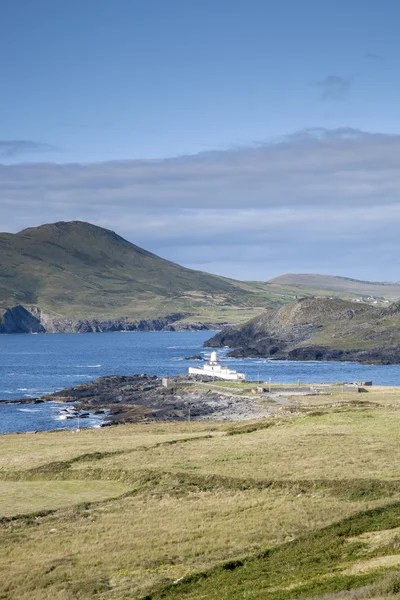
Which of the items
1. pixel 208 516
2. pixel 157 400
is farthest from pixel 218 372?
pixel 208 516

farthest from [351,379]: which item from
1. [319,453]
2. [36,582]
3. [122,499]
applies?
[36,582]

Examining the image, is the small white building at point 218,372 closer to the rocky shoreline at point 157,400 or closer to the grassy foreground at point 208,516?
the rocky shoreline at point 157,400

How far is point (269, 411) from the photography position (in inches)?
3765

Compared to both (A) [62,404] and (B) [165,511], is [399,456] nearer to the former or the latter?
(B) [165,511]

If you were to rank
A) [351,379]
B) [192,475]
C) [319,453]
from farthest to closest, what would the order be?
[351,379]
[319,453]
[192,475]

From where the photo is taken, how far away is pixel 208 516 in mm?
37375

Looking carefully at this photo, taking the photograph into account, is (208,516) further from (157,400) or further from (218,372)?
(218,372)

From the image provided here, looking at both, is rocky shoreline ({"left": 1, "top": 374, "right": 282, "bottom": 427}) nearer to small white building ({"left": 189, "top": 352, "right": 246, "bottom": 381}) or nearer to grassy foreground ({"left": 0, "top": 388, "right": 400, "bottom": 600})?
small white building ({"left": 189, "top": 352, "right": 246, "bottom": 381})

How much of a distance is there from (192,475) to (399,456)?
11.7m

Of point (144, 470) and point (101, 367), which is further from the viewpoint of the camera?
point (101, 367)

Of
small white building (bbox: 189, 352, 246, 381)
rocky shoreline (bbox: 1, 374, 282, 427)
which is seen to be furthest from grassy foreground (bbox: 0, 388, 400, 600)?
small white building (bbox: 189, 352, 246, 381)

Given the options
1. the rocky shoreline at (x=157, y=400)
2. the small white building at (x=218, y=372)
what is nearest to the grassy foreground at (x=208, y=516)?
the rocky shoreline at (x=157, y=400)

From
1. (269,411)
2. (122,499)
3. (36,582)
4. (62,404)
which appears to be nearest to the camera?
(36,582)

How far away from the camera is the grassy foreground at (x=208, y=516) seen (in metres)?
26.6
